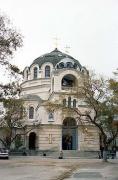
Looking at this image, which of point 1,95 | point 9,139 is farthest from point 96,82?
point 9,139

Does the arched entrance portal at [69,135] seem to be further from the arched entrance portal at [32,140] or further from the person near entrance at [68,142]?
the arched entrance portal at [32,140]

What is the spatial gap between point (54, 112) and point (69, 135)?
5907mm

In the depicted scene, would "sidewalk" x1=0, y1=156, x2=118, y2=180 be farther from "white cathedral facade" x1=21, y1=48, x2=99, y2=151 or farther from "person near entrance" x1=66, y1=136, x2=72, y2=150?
"person near entrance" x1=66, y1=136, x2=72, y2=150

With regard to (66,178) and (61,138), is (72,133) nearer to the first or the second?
(61,138)

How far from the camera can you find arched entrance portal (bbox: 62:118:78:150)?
73.0m

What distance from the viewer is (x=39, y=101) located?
3027 inches

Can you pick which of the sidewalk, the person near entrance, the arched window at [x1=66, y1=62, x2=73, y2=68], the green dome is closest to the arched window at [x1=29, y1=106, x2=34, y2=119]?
the person near entrance

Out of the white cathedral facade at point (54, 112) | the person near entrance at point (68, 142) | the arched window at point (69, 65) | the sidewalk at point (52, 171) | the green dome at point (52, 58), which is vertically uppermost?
the green dome at point (52, 58)

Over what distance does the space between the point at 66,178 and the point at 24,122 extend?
54389mm

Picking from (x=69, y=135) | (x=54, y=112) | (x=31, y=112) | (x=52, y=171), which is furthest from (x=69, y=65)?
(x=52, y=171)

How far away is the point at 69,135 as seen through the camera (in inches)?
2869

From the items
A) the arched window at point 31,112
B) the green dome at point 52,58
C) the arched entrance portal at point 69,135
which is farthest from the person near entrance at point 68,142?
the green dome at point 52,58

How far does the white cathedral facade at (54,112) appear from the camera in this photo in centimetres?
7150

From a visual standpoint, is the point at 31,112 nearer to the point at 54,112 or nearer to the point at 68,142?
the point at 54,112
